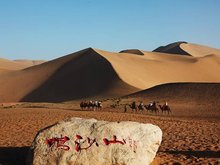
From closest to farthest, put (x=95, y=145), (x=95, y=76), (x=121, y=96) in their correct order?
(x=95, y=145), (x=121, y=96), (x=95, y=76)

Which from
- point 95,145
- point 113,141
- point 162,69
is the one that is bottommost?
point 95,145

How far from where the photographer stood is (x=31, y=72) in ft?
334

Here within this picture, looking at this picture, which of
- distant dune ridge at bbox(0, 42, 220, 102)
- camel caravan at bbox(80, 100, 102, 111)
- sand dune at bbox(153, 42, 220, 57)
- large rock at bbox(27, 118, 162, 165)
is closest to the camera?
large rock at bbox(27, 118, 162, 165)

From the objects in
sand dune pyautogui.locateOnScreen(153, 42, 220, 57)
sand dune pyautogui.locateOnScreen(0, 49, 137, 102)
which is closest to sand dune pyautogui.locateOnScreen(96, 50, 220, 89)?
sand dune pyautogui.locateOnScreen(0, 49, 137, 102)

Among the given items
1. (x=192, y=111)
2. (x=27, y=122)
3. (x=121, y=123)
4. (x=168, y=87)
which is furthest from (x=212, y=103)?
(x=121, y=123)

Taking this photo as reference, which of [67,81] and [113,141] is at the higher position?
[67,81]

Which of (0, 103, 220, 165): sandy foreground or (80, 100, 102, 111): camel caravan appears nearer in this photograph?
(0, 103, 220, 165): sandy foreground

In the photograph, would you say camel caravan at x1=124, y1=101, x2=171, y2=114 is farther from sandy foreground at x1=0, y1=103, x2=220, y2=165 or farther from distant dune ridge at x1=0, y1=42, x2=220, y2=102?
distant dune ridge at x1=0, y1=42, x2=220, y2=102

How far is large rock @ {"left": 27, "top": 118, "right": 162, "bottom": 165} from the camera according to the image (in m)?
11.2

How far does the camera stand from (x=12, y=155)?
1391cm

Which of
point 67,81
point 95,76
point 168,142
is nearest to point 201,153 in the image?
point 168,142

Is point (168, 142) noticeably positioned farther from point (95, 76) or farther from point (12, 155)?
point (95, 76)

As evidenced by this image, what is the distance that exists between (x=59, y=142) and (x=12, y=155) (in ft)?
10.4

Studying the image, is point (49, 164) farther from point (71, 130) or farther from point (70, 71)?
point (70, 71)
